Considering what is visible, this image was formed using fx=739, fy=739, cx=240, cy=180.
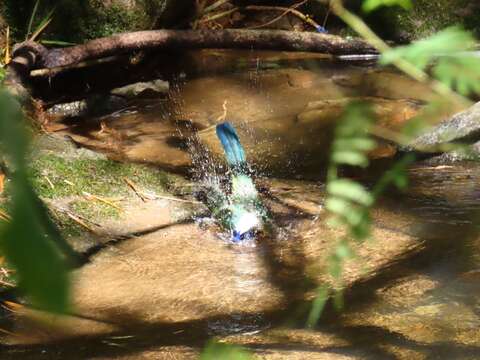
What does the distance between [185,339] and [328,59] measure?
5.18 meters

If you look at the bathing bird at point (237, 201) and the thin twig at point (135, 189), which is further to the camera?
the thin twig at point (135, 189)

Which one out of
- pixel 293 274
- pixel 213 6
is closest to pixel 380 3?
pixel 293 274

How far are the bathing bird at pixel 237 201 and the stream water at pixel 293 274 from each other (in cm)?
11

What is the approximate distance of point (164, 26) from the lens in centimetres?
703

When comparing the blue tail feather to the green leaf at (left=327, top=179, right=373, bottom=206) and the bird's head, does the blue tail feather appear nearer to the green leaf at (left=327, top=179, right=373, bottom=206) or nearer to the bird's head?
the bird's head

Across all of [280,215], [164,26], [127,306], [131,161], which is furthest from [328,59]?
[127,306]

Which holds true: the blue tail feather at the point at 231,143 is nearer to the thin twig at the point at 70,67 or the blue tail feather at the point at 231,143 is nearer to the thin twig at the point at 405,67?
the thin twig at the point at 70,67

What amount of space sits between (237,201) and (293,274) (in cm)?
98

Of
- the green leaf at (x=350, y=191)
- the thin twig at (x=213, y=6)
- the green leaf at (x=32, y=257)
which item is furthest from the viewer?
the thin twig at (x=213, y=6)

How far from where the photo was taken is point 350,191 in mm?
507

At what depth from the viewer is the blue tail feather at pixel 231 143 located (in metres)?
3.77

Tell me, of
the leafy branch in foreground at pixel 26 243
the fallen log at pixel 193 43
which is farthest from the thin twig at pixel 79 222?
the leafy branch in foreground at pixel 26 243

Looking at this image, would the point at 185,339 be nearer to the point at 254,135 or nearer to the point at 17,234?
the point at 17,234

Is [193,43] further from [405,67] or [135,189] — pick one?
[405,67]
